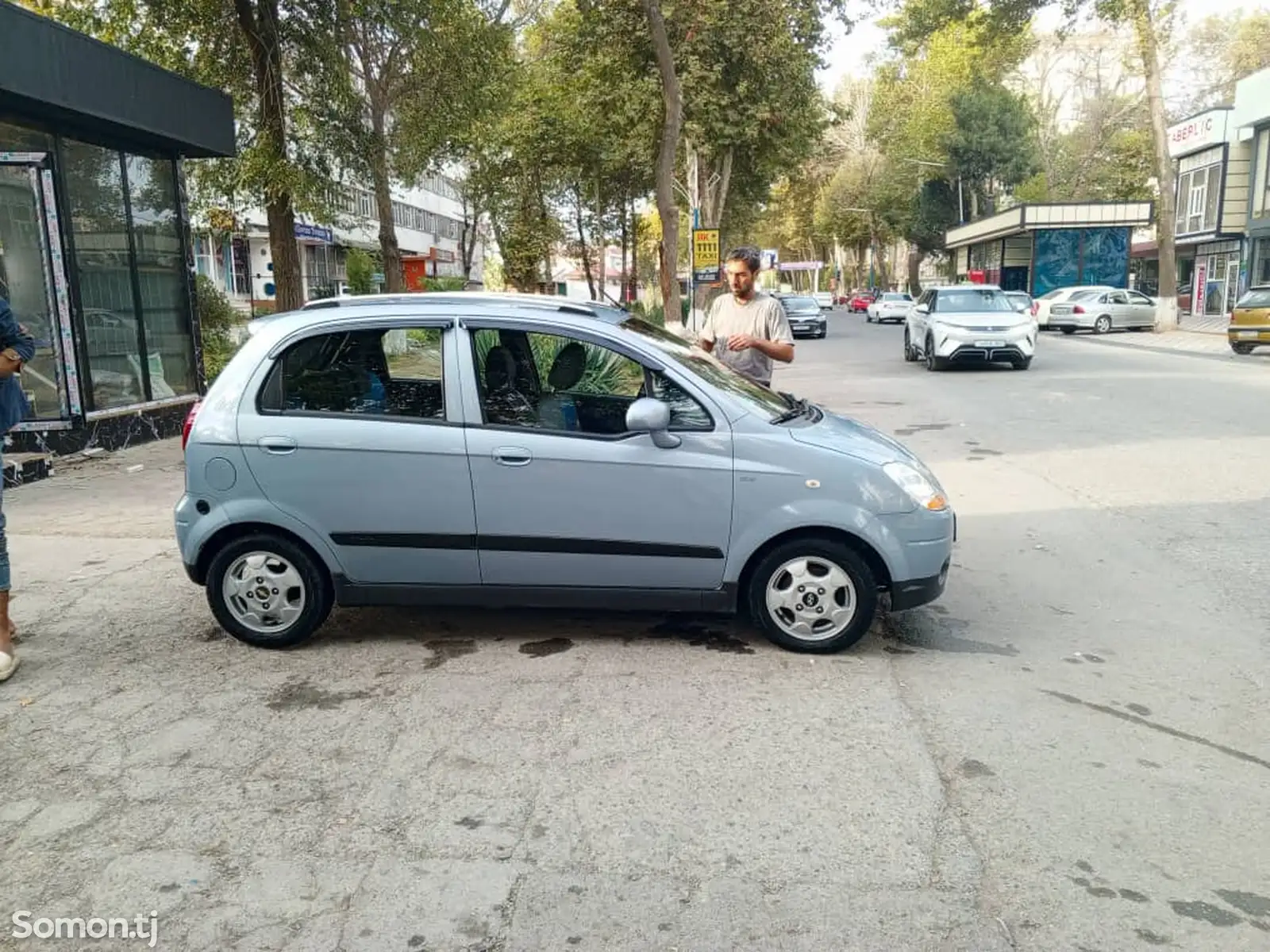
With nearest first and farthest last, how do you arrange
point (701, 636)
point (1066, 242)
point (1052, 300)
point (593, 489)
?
1. point (593, 489)
2. point (701, 636)
3. point (1052, 300)
4. point (1066, 242)

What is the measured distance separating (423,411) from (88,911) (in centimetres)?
247

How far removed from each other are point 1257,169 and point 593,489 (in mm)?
41270

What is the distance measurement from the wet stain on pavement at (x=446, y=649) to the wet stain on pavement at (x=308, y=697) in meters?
0.40

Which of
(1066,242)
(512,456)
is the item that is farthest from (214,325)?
(1066,242)

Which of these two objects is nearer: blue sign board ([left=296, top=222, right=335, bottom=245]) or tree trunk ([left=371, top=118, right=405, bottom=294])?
tree trunk ([left=371, top=118, right=405, bottom=294])

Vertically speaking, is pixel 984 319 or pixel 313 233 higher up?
pixel 313 233

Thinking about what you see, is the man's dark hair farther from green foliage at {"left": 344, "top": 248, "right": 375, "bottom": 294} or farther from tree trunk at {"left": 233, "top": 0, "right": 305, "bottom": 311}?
green foliage at {"left": 344, "top": 248, "right": 375, "bottom": 294}

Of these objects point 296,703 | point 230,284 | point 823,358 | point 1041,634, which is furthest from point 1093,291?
point 230,284

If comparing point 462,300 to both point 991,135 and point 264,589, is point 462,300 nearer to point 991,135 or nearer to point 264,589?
point 264,589

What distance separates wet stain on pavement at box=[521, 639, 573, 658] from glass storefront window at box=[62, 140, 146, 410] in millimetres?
7867

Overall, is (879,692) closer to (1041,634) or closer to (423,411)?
(1041,634)

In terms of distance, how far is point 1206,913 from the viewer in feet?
8.84

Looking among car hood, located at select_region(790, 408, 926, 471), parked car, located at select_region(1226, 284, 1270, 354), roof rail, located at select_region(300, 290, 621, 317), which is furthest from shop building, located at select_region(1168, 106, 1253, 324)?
roof rail, located at select_region(300, 290, 621, 317)

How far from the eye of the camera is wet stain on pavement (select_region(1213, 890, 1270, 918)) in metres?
2.70
